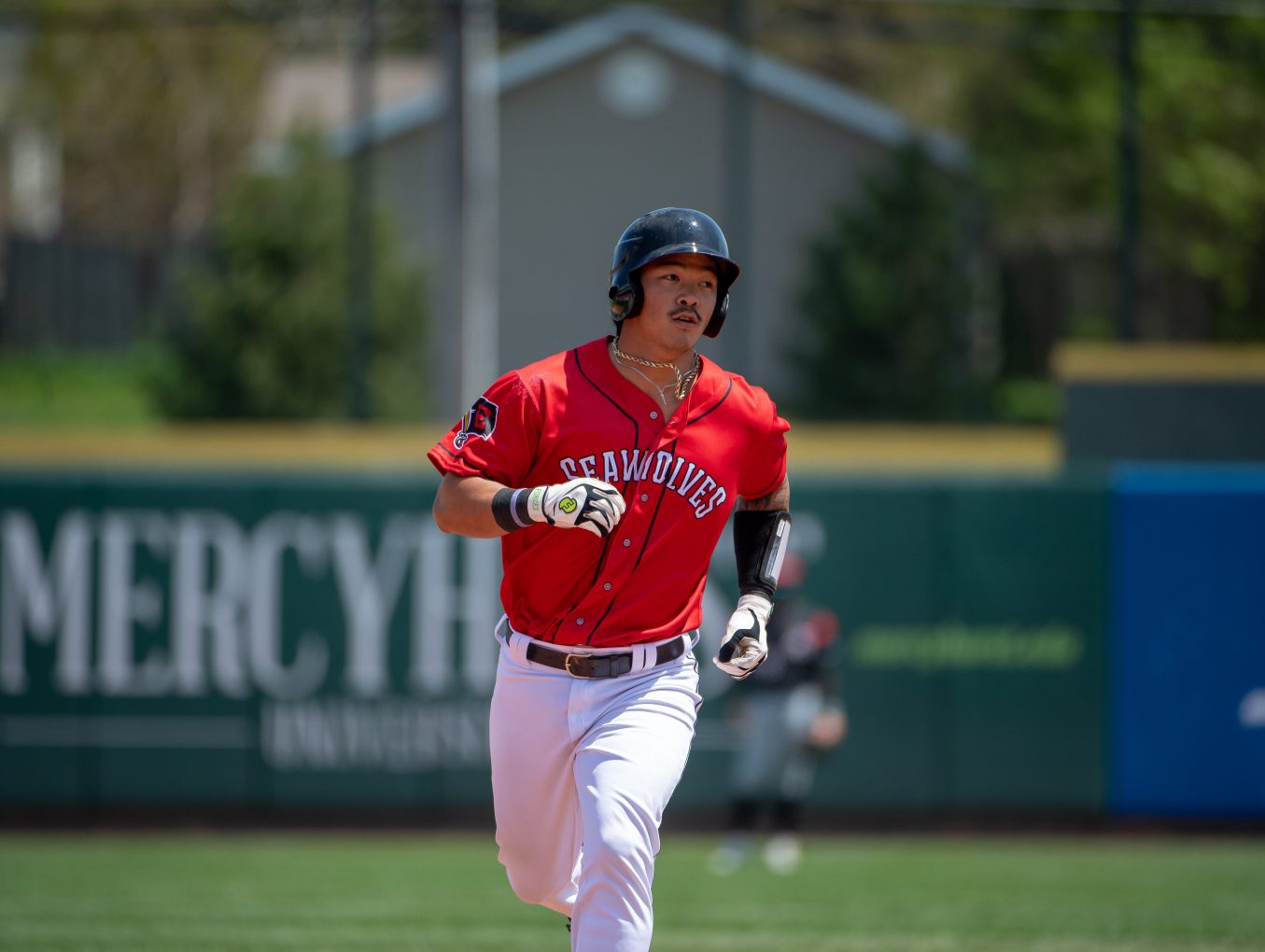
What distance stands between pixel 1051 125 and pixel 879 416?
11.2 m

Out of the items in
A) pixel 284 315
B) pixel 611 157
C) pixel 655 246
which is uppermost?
pixel 611 157

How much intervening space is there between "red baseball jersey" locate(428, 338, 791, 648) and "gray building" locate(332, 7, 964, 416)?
41.8 ft

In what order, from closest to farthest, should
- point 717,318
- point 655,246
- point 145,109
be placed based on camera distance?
1. point 655,246
2. point 717,318
3. point 145,109

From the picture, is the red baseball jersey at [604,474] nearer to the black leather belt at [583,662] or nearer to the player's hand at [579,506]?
the black leather belt at [583,662]

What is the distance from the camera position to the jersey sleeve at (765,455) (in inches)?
176

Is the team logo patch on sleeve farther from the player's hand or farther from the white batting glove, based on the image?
the white batting glove

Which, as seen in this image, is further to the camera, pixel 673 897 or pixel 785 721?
pixel 785 721

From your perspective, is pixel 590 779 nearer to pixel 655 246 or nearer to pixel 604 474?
pixel 604 474

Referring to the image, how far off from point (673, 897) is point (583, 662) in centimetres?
486

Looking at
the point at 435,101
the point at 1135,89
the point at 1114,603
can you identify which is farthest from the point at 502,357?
the point at 1114,603

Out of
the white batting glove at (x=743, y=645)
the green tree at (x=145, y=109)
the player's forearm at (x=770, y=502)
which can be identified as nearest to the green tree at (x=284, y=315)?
the green tree at (x=145, y=109)

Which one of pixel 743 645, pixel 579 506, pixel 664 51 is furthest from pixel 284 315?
pixel 579 506

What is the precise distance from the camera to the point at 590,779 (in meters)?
4.16

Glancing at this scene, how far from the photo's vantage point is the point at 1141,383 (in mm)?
12984
